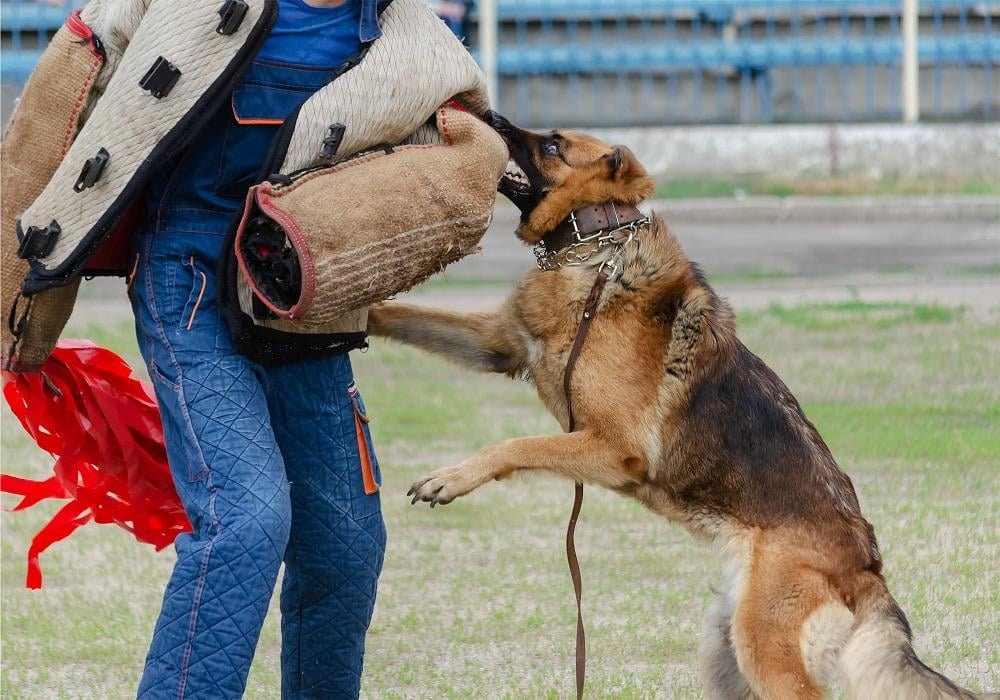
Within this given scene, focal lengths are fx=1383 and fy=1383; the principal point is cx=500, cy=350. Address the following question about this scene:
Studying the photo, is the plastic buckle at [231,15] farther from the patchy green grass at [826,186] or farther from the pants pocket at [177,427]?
the patchy green grass at [826,186]

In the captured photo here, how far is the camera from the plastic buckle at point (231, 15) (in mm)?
2898

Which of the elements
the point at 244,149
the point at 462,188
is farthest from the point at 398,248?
the point at 244,149

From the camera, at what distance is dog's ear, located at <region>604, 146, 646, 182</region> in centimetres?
405

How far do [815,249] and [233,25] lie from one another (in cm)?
1020

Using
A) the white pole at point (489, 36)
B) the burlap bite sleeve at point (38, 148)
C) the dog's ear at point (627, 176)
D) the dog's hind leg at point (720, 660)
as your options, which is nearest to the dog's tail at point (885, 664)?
the dog's hind leg at point (720, 660)

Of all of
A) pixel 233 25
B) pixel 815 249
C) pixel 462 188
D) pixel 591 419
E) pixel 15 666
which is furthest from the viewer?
pixel 815 249

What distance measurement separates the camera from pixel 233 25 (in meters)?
2.91

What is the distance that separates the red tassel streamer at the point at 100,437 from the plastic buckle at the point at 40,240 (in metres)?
0.45

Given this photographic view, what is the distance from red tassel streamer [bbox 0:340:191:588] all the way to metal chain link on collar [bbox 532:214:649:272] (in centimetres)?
120

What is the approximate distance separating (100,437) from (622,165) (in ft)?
5.46

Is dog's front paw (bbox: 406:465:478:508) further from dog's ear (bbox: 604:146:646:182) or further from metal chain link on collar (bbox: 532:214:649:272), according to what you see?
A: dog's ear (bbox: 604:146:646:182)

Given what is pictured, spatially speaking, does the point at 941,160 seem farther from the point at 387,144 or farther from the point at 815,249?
the point at 387,144

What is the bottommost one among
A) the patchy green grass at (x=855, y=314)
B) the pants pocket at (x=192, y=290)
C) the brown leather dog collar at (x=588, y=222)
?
the patchy green grass at (x=855, y=314)

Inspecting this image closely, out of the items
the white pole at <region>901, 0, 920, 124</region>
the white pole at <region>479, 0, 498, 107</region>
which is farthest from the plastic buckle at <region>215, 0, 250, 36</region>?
the white pole at <region>901, 0, 920, 124</region>
